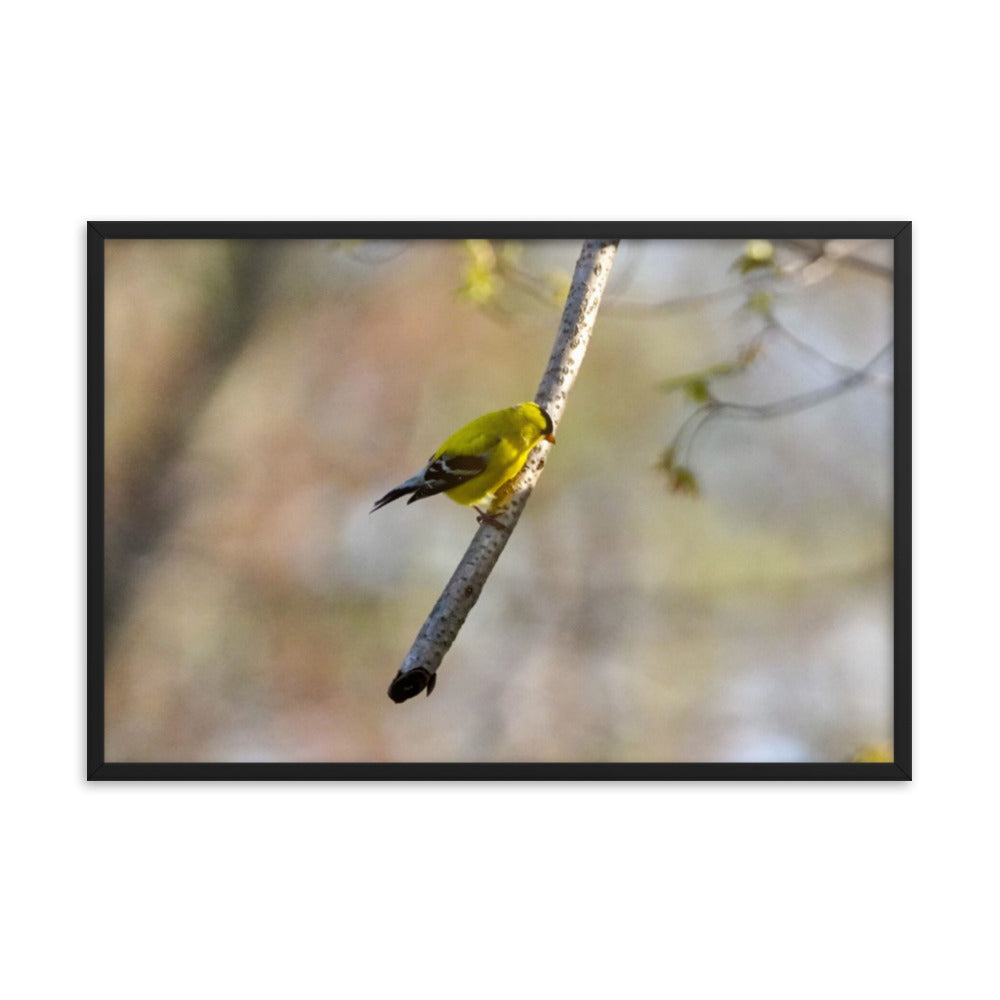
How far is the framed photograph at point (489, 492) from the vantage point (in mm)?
5008

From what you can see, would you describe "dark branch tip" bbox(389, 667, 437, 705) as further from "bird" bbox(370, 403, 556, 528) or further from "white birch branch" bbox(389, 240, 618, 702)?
"bird" bbox(370, 403, 556, 528)

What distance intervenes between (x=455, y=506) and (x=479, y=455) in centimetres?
12

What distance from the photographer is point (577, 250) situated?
16.5ft

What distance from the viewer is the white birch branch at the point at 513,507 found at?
Answer: 4973mm

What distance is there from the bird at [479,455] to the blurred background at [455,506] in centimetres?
3

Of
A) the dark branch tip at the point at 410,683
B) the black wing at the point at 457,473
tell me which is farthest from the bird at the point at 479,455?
the dark branch tip at the point at 410,683

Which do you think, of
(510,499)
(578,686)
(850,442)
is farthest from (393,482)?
(850,442)

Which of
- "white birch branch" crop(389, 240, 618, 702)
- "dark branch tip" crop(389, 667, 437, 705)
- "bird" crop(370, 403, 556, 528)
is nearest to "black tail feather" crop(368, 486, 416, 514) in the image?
"bird" crop(370, 403, 556, 528)

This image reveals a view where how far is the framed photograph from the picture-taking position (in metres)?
5.01

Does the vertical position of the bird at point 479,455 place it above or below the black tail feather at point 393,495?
above

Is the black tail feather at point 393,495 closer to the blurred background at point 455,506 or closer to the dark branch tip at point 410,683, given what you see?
the blurred background at point 455,506

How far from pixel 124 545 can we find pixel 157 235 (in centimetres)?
63

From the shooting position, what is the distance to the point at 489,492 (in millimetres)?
5039
